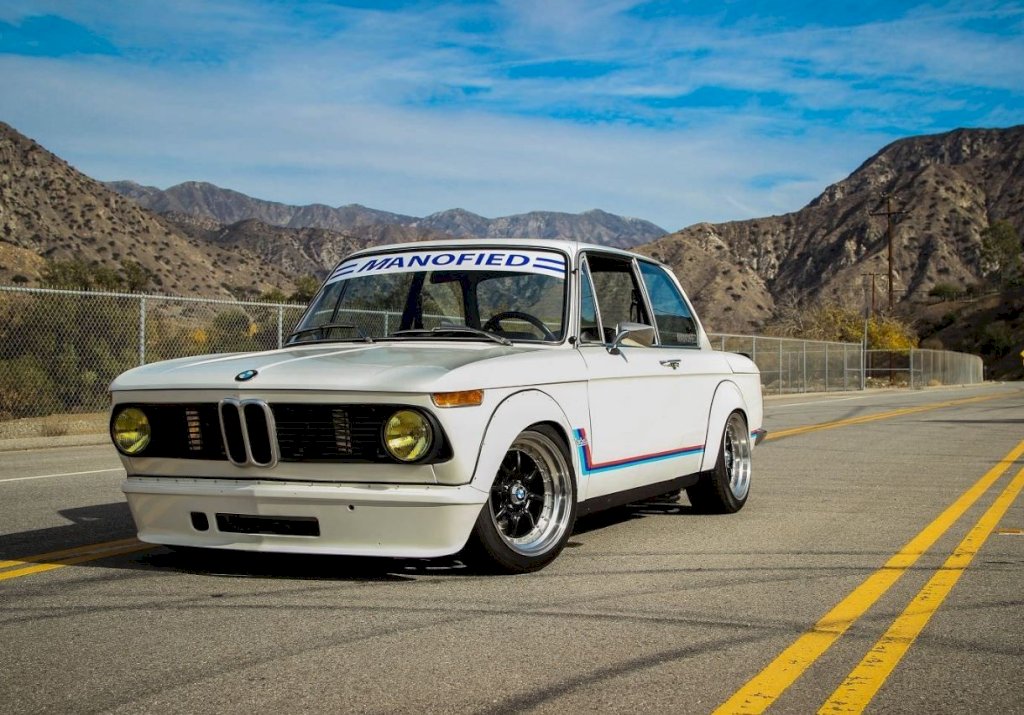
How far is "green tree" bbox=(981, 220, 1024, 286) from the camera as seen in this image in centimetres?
11650

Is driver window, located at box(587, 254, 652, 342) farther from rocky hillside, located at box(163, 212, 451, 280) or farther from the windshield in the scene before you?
rocky hillside, located at box(163, 212, 451, 280)

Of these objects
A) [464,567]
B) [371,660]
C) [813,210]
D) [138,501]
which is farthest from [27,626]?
[813,210]

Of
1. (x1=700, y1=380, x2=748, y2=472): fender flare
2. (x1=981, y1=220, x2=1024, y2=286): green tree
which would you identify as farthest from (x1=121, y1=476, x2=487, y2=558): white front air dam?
(x1=981, y1=220, x2=1024, y2=286): green tree

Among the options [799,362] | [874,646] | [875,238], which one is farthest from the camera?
[875,238]

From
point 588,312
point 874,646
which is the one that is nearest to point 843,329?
point 588,312

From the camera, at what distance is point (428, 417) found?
17.5 ft

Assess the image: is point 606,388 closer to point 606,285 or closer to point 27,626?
point 606,285

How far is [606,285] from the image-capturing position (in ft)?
24.5

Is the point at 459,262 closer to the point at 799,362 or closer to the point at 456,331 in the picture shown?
the point at 456,331

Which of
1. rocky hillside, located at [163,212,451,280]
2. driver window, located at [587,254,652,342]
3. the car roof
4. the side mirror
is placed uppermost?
rocky hillside, located at [163,212,451,280]

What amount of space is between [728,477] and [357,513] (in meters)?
3.75

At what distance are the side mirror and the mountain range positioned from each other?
178 feet

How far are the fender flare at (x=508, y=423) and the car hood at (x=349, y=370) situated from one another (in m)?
0.12

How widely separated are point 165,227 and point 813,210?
9035cm
